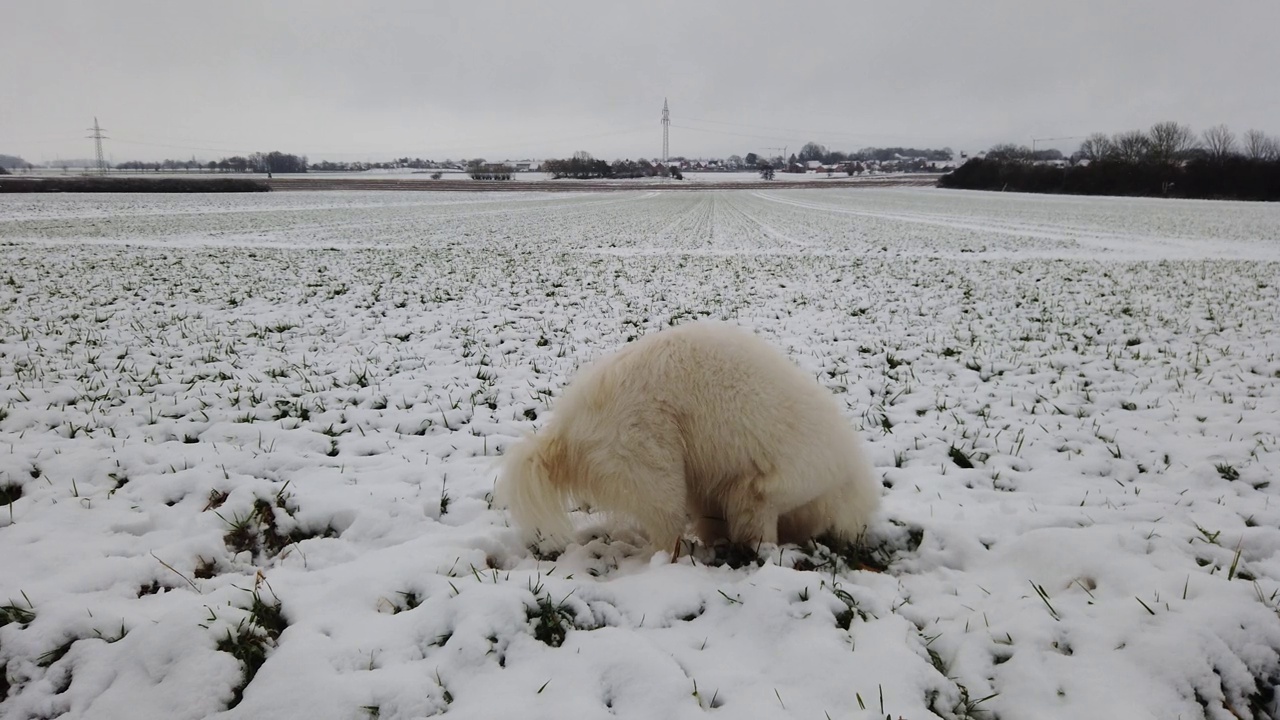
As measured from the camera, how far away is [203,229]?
2391cm

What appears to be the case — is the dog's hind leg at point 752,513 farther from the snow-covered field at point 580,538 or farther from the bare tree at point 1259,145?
the bare tree at point 1259,145

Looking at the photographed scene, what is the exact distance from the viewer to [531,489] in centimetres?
294

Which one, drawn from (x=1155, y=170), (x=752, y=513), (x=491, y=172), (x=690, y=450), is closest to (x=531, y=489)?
(x=690, y=450)

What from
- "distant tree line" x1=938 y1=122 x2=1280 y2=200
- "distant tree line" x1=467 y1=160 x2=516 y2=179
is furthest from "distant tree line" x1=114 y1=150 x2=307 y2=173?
"distant tree line" x1=938 y1=122 x2=1280 y2=200

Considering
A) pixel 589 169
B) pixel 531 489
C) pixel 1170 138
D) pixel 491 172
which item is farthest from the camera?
pixel 589 169

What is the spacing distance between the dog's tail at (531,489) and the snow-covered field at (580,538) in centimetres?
26

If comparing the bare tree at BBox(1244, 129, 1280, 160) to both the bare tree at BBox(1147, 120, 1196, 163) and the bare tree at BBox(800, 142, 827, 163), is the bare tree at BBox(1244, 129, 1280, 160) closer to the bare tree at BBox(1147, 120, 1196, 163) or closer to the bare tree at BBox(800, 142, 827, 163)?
the bare tree at BBox(1147, 120, 1196, 163)

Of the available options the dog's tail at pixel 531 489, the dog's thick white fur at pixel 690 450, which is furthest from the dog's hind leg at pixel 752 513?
the dog's tail at pixel 531 489

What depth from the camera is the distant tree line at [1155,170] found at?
5250 cm

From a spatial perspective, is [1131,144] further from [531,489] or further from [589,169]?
[531,489]

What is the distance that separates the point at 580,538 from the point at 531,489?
2.03 ft

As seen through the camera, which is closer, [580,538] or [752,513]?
[752,513]

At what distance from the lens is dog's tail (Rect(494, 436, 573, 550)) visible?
9.65ft

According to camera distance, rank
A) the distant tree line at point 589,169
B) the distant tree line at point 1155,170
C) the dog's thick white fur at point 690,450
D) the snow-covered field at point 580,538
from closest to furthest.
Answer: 1. the snow-covered field at point 580,538
2. the dog's thick white fur at point 690,450
3. the distant tree line at point 1155,170
4. the distant tree line at point 589,169
